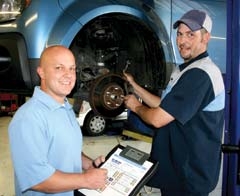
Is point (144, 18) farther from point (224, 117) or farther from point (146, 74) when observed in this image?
point (224, 117)

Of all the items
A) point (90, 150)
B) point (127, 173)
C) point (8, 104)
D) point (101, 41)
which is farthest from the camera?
point (8, 104)

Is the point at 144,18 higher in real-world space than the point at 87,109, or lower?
higher

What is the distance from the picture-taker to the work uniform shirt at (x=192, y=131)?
155 centimetres

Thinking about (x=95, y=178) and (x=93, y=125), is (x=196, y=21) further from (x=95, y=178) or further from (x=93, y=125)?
(x=93, y=125)

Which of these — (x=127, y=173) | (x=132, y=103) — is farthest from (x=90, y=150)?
(x=127, y=173)

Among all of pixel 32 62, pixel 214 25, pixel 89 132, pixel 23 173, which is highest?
pixel 214 25

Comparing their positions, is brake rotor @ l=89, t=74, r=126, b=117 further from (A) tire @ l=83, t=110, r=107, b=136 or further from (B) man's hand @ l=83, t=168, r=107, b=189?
(A) tire @ l=83, t=110, r=107, b=136

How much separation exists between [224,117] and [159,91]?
1070mm

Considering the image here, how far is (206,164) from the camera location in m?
1.67

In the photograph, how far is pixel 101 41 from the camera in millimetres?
2719

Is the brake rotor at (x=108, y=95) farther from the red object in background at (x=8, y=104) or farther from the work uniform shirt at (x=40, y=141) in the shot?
the red object in background at (x=8, y=104)

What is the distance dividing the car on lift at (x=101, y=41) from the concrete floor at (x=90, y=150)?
3.03 feet

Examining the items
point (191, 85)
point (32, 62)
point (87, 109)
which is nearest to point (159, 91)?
point (32, 62)

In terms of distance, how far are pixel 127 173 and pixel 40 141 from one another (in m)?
0.34
